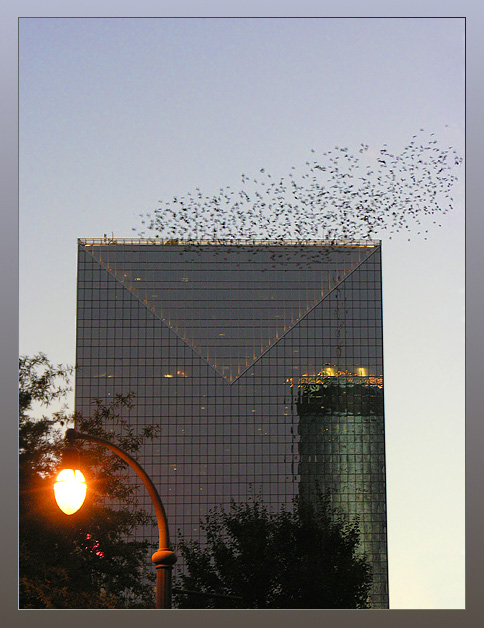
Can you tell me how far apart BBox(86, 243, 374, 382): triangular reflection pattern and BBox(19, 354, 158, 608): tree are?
1.12 meters

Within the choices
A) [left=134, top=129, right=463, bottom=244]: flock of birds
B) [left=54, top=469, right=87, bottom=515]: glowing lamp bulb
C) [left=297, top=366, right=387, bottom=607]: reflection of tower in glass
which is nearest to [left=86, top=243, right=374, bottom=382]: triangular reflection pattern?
[left=134, top=129, right=463, bottom=244]: flock of birds

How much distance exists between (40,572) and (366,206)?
278cm

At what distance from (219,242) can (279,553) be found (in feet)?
9.35

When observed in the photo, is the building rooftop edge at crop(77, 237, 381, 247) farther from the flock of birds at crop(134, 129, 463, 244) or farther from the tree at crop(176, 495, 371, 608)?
the tree at crop(176, 495, 371, 608)

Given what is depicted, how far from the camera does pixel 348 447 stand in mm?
9422

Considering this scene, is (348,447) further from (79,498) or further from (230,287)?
(79,498)

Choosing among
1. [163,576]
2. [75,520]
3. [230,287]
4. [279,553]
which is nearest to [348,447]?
[230,287]

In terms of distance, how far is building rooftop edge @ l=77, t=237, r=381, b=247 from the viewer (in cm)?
511

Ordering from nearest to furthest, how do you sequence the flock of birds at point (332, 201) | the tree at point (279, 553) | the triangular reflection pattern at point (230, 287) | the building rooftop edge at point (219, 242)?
the flock of birds at point (332, 201), the building rooftop edge at point (219, 242), the triangular reflection pattern at point (230, 287), the tree at point (279, 553)

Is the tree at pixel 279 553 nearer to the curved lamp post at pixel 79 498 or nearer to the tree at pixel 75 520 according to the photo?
the tree at pixel 75 520

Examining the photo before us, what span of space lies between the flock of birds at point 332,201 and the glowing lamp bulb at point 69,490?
1.75 m

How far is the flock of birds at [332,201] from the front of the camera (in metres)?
4.52

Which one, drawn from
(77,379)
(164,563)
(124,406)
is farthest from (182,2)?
(124,406)

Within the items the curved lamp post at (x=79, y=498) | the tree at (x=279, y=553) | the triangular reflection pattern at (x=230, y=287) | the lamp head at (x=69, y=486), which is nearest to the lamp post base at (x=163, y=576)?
the curved lamp post at (x=79, y=498)
